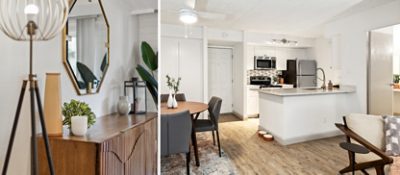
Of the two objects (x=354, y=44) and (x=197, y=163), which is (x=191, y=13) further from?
(x=354, y=44)

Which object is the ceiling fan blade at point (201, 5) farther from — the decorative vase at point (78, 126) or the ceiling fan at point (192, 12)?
the decorative vase at point (78, 126)

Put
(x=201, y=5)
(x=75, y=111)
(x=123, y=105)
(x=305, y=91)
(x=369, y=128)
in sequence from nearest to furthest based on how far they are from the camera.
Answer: (x=75, y=111) < (x=123, y=105) < (x=369, y=128) < (x=201, y=5) < (x=305, y=91)

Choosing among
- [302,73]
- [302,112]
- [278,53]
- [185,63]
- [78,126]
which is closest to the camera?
[78,126]

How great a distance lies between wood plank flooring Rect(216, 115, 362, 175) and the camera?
259 centimetres

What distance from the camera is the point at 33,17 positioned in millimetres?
1063

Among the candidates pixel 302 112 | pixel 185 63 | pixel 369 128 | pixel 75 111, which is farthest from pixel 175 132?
pixel 185 63

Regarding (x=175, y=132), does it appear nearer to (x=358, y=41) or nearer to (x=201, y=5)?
(x=201, y=5)

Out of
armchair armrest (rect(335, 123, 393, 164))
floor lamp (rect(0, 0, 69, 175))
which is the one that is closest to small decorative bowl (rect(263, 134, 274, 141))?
armchair armrest (rect(335, 123, 393, 164))

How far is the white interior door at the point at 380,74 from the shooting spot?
3.77 meters

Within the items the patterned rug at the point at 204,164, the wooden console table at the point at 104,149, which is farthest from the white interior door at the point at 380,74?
the wooden console table at the point at 104,149

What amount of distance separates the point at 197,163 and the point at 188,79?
96.3 inches

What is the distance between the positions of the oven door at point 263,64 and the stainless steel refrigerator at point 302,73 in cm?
63

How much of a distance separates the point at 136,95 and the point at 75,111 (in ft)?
1.41

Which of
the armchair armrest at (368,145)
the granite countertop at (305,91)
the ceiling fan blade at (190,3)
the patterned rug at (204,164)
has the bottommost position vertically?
the patterned rug at (204,164)
